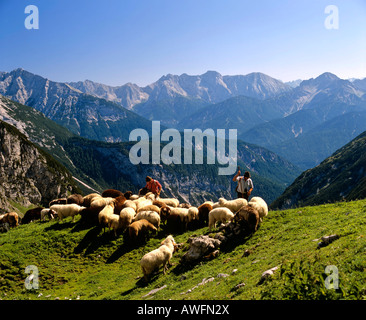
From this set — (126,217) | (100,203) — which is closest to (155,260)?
(126,217)

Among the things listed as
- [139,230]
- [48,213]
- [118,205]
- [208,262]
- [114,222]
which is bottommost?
[208,262]

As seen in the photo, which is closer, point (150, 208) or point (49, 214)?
point (150, 208)

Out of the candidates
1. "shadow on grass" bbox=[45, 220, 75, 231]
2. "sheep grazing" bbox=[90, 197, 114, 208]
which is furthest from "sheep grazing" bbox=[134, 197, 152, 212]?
"shadow on grass" bbox=[45, 220, 75, 231]

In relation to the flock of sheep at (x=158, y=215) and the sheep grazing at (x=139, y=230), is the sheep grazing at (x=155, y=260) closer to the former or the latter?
the flock of sheep at (x=158, y=215)

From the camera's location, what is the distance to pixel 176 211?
2456 centimetres

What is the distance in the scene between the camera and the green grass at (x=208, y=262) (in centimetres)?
918

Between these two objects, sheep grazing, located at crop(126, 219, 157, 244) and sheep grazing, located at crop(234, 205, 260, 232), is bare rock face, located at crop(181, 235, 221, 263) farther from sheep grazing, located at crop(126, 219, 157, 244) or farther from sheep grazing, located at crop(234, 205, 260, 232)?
sheep grazing, located at crop(126, 219, 157, 244)

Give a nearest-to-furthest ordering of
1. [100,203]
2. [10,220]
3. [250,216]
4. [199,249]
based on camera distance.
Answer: [199,249]
[250,216]
[100,203]
[10,220]

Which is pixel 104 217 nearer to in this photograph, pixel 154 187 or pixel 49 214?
pixel 154 187

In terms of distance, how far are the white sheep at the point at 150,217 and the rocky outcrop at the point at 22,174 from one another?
6848 inches

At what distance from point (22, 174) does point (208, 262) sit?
20158cm

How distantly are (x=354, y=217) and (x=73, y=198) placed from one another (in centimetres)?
2641

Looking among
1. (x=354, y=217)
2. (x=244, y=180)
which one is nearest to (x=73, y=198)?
(x=244, y=180)

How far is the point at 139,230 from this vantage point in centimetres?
2181
